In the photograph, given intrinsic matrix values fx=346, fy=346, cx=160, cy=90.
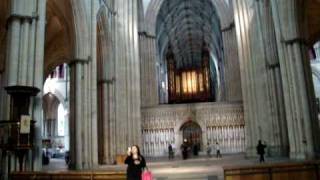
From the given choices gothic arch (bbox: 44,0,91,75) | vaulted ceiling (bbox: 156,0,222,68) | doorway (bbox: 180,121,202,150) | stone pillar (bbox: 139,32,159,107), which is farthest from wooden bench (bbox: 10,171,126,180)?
vaulted ceiling (bbox: 156,0,222,68)

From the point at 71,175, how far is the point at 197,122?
824 inches

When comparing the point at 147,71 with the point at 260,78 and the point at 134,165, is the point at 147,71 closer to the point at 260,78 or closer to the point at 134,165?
the point at 260,78

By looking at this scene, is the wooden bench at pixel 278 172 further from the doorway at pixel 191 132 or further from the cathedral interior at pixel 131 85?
the doorway at pixel 191 132

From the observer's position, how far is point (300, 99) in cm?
1482

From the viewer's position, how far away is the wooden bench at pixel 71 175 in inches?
311

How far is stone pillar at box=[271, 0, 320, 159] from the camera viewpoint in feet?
47.8

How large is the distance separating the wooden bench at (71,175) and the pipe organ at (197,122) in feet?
63.8

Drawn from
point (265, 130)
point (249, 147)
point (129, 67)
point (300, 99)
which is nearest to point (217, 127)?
point (249, 147)

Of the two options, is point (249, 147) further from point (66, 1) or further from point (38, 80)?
Result: point (38, 80)

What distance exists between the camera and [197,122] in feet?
93.7

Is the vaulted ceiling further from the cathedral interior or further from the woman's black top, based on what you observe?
the woman's black top

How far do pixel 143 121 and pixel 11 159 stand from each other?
61.4 ft

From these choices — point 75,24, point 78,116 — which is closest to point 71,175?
point 78,116

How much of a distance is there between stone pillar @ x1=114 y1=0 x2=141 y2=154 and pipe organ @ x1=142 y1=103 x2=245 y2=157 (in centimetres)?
358
